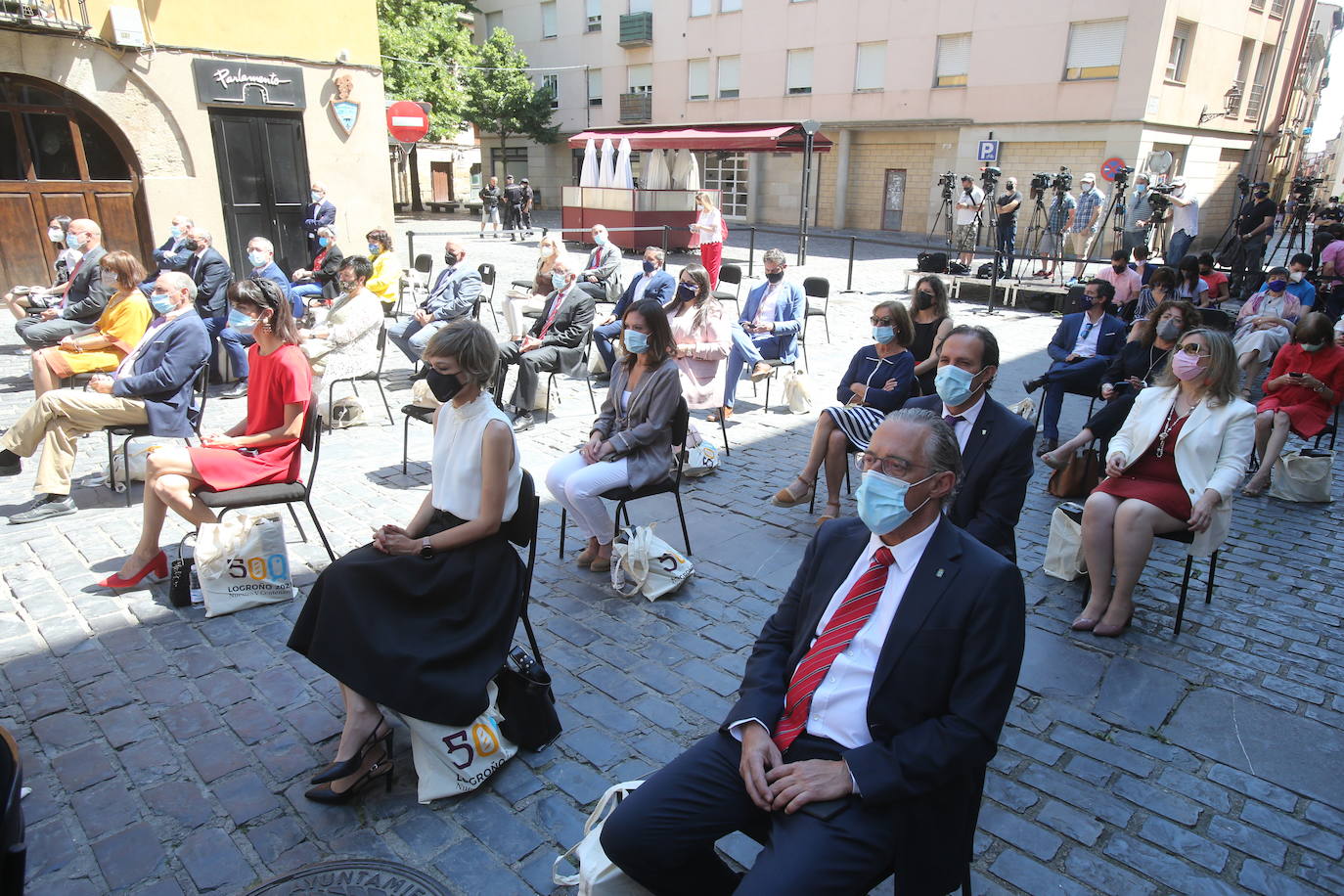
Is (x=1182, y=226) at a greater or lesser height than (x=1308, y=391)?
greater

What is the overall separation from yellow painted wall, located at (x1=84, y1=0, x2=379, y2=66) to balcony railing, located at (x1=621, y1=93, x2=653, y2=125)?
23.1 metres

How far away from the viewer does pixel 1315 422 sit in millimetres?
6098

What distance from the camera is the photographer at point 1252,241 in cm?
1438

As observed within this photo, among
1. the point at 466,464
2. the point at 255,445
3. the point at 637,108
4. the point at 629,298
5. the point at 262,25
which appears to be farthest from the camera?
the point at 637,108

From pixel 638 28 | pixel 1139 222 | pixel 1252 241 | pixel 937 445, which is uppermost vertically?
pixel 638 28

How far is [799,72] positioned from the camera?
3025cm

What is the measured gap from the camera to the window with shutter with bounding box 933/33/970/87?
85.3 ft

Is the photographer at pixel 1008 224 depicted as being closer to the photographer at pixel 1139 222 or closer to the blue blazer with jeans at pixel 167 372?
the photographer at pixel 1139 222

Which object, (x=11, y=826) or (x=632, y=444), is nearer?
(x=11, y=826)

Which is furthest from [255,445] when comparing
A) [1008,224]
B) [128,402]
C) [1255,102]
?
[1255,102]

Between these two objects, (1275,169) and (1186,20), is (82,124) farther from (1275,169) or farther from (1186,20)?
(1275,169)

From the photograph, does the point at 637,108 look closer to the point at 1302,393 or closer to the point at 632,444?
the point at 1302,393

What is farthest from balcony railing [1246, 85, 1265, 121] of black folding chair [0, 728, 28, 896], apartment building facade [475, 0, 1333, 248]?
black folding chair [0, 728, 28, 896]

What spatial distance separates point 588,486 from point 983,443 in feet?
6.68
